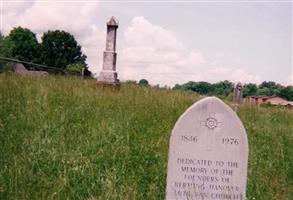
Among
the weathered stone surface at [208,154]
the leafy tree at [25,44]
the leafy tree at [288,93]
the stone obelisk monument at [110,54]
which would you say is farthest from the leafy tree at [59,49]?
the weathered stone surface at [208,154]

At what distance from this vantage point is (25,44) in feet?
233

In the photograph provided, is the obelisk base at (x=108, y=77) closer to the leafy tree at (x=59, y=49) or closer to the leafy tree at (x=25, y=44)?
the leafy tree at (x=59, y=49)

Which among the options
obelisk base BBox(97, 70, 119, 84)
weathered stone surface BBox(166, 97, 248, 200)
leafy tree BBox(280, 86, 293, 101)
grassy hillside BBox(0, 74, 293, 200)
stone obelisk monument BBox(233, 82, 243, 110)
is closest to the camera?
weathered stone surface BBox(166, 97, 248, 200)

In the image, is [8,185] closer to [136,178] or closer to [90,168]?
[90,168]

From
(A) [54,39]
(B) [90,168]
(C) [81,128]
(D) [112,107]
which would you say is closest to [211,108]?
(B) [90,168]

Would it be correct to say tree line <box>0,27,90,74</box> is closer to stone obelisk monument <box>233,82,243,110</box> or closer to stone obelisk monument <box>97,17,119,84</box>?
stone obelisk monument <box>97,17,119,84</box>

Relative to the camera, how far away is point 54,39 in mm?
69812

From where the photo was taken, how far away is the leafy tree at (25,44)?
70312 millimetres

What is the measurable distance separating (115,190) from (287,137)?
4504 millimetres

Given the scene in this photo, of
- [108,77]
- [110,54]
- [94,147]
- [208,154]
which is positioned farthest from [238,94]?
[208,154]

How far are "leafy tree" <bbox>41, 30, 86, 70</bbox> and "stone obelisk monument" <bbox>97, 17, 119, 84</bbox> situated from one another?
183ft

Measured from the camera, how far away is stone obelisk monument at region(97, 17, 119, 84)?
1272 centimetres

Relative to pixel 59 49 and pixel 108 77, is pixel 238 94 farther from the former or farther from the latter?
pixel 59 49

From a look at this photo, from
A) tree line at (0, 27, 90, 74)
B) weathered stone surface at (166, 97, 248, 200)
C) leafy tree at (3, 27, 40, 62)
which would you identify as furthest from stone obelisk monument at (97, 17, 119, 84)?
leafy tree at (3, 27, 40, 62)
